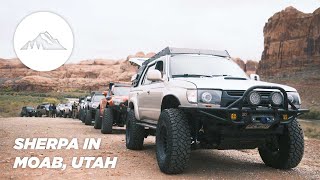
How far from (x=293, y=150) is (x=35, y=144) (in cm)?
590

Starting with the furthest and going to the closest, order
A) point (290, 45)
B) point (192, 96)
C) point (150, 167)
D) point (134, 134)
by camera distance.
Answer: point (290, 45) → point (134, 134) → point (150, 167) → point (192, 96)

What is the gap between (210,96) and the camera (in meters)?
5.49

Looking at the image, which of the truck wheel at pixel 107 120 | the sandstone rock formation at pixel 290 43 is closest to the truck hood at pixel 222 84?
the truck wheel at pixel 107 120

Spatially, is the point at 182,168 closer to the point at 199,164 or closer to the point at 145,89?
the point at 199,164

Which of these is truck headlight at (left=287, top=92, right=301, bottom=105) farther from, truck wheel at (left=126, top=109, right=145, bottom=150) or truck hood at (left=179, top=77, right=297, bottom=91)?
truck wheel at (left=126, top=109, right=145, bottom=150)

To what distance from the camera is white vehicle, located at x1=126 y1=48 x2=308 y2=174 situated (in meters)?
5.40

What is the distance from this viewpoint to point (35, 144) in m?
9.33

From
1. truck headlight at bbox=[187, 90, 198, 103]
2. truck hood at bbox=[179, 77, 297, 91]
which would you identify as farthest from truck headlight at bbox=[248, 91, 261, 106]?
truck headlight at bbox=[187, 90, 198, 103]

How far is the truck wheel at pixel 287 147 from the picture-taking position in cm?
614

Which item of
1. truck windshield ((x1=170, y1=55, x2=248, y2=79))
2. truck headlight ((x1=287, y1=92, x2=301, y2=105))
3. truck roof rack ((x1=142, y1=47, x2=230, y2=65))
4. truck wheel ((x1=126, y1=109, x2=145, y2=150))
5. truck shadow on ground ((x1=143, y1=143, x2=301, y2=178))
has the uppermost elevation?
truck roof rack ((x1=142, y1=47, x2=230, y2=65))

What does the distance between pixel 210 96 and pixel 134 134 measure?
3261mm

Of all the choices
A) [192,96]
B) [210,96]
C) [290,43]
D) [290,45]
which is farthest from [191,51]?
[290,43]

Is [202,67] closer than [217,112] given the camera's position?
No

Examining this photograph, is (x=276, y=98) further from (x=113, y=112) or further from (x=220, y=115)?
(x=113, y=112)
